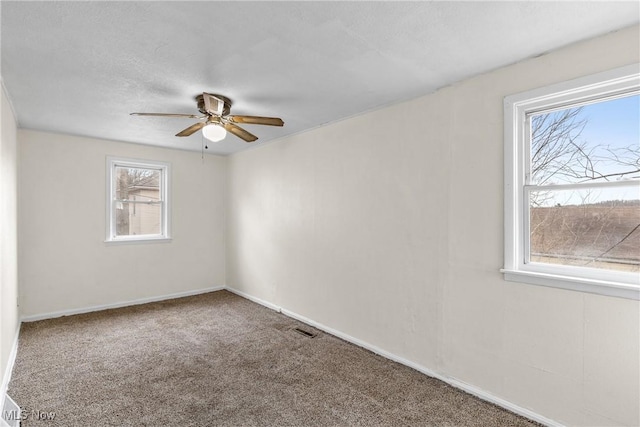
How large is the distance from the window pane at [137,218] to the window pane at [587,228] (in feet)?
16.0

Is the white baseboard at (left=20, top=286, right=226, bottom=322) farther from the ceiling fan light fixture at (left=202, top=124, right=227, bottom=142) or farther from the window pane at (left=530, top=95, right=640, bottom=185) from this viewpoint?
the window pane at (left=530, top=95, right=640, bottom=185)

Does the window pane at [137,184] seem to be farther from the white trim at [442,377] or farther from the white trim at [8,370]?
the white trim at [442,377]

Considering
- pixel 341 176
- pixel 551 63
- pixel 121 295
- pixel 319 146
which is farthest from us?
pixel 121 295

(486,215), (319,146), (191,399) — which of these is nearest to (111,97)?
(319,146)

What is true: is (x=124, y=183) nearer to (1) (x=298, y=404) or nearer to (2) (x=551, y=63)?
(1) (x=298, y=404)

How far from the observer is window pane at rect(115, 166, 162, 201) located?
4.69 metres

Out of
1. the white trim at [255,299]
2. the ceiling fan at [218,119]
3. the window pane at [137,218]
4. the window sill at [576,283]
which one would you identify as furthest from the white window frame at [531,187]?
the window pane at [137,218]

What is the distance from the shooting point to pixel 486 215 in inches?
93.7

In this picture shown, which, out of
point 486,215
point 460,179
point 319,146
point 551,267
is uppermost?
point 319,146

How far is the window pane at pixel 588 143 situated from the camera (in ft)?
6.28

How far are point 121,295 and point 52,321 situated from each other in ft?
2.65

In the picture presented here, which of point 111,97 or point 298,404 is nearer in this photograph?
point 298,404

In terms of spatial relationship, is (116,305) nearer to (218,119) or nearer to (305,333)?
(305,333)

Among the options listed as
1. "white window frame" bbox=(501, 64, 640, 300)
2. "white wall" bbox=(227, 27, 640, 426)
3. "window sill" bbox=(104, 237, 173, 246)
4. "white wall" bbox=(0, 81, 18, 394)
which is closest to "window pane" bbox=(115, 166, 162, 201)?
"window sill" bbox=(104, 237, 173, 246)
